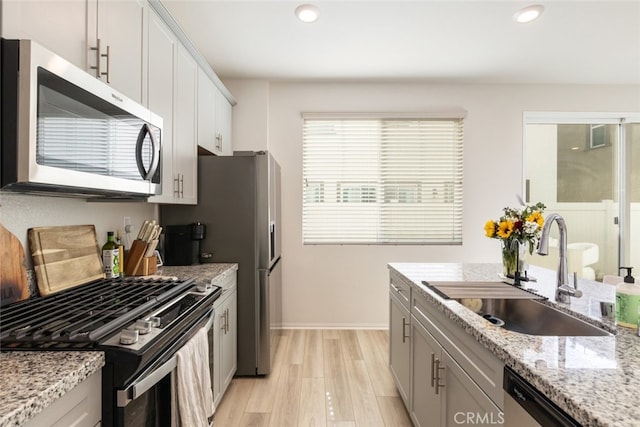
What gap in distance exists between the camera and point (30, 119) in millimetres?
972

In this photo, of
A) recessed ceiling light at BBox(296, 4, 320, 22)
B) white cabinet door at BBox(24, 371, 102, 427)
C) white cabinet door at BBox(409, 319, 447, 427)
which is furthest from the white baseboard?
recessed ceiling light at BBox(296, 4, 320, 22)

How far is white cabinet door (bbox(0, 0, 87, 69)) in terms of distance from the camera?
104 centimetres

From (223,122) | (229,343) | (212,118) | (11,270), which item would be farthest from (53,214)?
(223,122)

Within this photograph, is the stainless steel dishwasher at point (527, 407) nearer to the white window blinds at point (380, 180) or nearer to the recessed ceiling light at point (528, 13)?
the recessed ceiling light at point (528, 13)

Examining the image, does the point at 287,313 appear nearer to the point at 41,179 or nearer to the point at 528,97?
the point at 41,179

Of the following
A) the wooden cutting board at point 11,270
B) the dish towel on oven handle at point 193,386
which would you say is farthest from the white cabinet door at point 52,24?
the dish towel on oven handle at point 193,386

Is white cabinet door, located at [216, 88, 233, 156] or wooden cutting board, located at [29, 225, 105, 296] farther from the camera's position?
white cabinet door, located at [216, 88, 233, 156]

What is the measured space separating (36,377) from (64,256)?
3.22ft

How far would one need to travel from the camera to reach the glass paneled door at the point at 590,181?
3750 millimetres

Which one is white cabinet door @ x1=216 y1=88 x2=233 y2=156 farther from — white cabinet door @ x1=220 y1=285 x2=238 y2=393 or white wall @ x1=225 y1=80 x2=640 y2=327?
white cabinet door @ x1=220 y1=285 x2=238 y2=393

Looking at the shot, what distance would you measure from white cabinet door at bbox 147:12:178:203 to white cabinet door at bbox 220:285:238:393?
0.85 meters

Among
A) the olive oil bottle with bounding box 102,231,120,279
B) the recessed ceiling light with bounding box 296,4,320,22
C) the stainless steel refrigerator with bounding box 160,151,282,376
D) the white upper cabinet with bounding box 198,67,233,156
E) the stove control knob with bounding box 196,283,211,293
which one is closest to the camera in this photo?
the stove control knob with bounding box 196,283,211,293

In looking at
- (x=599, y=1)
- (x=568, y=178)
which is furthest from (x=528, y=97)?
(x=599, y=1)

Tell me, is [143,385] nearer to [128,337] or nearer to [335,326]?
[128,337]
